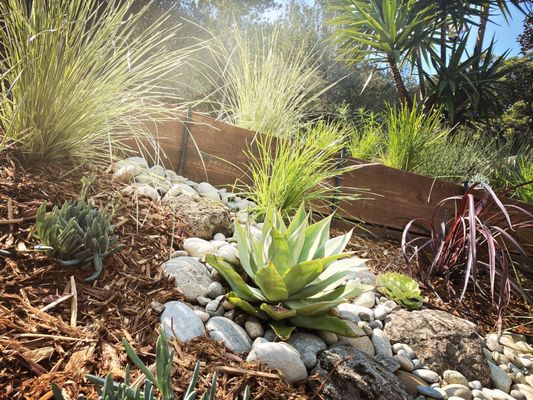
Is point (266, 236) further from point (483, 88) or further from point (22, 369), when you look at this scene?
point (483, 88)

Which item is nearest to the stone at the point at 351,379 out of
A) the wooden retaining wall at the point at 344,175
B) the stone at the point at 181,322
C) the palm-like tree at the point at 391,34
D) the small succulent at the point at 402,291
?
the stone at the point at 181,322

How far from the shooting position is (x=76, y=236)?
1.18 meters

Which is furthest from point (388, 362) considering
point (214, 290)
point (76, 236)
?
point (76, 236)

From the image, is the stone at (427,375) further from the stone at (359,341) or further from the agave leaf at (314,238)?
the agave leaf at (314,238)

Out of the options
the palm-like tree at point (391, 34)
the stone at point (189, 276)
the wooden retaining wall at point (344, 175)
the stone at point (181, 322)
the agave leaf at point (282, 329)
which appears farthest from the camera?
the palm-like tree at point (391, 34)

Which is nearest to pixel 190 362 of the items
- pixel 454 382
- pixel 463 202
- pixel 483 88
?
pixel 454 382

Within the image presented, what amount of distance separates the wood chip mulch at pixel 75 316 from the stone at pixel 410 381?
531 mm

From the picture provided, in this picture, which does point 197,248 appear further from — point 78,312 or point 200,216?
point 78,312

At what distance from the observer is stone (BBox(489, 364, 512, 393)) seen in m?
1.69

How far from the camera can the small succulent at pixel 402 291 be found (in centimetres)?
185

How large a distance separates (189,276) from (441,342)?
3.59 ft

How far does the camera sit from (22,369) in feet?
2.87

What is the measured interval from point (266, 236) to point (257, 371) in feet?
1.86

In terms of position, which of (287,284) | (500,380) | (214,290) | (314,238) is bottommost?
(500,380)
